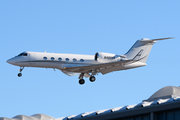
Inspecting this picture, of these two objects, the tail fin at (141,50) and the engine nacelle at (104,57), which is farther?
the tail fin at (141,50)

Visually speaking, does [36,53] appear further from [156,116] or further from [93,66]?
[156,116]

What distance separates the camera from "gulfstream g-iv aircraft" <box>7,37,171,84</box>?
36.7 m

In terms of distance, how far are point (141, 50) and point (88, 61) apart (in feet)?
20.1

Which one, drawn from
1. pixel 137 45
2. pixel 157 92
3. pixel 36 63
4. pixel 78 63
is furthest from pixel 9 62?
pixel 157 92

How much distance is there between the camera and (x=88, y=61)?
3841 centimetres

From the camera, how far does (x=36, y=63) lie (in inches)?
1438

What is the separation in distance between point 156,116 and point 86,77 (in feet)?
69.9

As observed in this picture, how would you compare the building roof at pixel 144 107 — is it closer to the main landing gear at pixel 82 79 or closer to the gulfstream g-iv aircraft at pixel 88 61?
the gulfstream g-iv aircraft at pixel 88 61

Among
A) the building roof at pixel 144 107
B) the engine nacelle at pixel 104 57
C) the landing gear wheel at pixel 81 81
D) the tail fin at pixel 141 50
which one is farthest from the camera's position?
the tail fin at pixel 141 50

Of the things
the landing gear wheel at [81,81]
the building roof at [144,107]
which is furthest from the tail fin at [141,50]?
the building roof at [144,107]

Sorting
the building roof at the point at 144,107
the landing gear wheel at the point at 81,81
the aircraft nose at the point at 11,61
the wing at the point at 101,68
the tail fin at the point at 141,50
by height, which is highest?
the tail fin at the point at 141,50

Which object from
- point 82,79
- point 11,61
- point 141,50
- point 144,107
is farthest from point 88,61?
point 144,107

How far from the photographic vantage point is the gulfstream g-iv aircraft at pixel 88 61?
120 ft

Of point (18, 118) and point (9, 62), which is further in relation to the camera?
point (18, 118)
